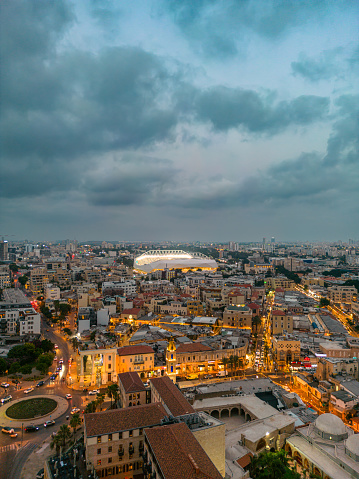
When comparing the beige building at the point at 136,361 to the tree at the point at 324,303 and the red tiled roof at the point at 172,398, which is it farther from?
the tree at the point at 324,303

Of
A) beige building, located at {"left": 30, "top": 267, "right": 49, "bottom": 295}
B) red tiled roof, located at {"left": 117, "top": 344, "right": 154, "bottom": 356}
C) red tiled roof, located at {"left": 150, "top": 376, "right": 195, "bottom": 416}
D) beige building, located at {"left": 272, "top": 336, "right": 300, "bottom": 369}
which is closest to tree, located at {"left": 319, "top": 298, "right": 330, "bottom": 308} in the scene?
beige building, located at {"left": 272, "top": 336, "right": 300, "bottom": 369}

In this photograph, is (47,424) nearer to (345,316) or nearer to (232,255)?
(345,316)

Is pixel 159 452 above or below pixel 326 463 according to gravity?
above

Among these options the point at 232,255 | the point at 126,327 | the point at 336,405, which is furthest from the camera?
the point at 232,255

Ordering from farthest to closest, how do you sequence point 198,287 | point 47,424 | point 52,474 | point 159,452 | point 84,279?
1. point 84,279
2. point 198,287
3. point 47,424
4. point 52,474
5. point 159,452

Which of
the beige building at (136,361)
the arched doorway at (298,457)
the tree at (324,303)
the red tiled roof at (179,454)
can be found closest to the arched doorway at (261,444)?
the arched doorway at (298,457)

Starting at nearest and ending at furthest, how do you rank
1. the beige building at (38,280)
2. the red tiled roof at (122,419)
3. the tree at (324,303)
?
the red tiled roof at (122,419) < the tree at (324,303) < the beige building at (38,280)

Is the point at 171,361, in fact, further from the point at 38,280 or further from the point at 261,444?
the point at 38,280

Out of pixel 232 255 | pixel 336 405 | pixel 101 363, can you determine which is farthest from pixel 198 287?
pixel 232 255
